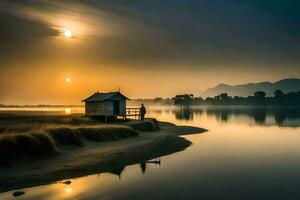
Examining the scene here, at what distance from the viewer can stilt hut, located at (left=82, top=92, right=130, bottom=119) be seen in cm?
5088

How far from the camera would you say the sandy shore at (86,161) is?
1967 centimetres

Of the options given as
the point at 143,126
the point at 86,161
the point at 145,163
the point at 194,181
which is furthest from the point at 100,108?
the point at 194,181

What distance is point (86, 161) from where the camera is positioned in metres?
24.9

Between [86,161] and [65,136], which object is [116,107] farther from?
[86,161]

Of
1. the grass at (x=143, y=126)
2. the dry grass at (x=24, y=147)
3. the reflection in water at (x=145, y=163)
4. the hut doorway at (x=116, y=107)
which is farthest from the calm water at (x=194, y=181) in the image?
the hut doorway at (x=116, y=107)

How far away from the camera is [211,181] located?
21641 millimetres

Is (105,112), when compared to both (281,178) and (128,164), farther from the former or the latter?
(281,178)

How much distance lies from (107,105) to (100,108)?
1699 mm

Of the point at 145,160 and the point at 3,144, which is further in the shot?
the point at 145,160

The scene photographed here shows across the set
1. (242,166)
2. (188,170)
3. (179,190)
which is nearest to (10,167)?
(179,190)

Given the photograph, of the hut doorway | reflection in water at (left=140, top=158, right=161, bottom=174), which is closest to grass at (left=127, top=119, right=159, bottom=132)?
the hut doorway

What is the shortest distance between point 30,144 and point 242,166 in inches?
722

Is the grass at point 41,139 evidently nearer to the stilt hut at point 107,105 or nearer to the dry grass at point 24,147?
the dry grass at point 24,147

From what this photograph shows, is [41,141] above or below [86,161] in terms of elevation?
above
